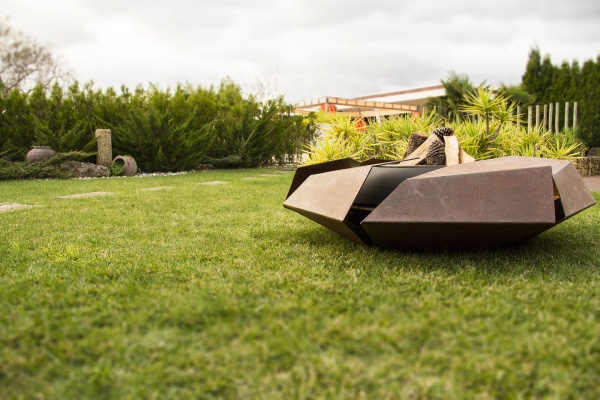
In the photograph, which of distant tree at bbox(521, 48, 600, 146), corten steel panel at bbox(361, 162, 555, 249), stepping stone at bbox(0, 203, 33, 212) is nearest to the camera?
corten steel panel at bbox(361, 162, 555, 249)

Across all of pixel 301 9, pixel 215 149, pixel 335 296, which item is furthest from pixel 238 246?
pixel 215 149

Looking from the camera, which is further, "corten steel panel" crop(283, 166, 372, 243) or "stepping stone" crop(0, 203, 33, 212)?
"stepping stone" crop(0, 203, 33, 212)

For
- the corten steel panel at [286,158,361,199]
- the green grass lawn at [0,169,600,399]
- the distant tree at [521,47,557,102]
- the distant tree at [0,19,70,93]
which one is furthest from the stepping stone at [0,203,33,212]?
the distant tree at [0,19,70,93]

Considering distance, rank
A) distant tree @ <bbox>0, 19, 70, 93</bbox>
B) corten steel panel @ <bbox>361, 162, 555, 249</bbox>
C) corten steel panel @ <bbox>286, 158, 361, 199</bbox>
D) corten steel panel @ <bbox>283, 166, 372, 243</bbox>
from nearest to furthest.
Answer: corten steel panel @ <bbox>361, 162, 555, 249</bbox>, corten steel panel @ <bbox>283, 166, 372, 243</bbox>, corten steel panel @ <bbox>286, 158, 361, 199</bbox>, distant tree @ <bbox>0, 19, 70, 93</bbox>

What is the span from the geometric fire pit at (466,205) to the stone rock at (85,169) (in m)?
8.94

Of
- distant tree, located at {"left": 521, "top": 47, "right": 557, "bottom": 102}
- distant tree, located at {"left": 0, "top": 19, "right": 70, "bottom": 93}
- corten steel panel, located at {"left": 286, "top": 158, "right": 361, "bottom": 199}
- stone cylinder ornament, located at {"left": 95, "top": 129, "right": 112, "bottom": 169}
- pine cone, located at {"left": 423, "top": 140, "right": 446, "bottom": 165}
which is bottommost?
corten steel panel, located at {"left": 286, "top": 158, "right": 361, "bottom": 199}

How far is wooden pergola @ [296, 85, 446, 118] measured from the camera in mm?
17391

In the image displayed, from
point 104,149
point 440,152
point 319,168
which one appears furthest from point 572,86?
point 104,149

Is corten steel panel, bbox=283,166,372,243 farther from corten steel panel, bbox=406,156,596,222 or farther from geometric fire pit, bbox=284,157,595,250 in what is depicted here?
corten steel panel, bbox=406,156,596,222

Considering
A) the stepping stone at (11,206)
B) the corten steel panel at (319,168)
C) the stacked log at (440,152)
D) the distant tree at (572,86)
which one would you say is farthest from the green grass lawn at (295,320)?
the distant tree at (572,86)

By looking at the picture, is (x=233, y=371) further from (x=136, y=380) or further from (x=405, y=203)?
(x=405, y=203)

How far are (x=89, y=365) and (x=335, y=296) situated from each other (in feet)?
3.18

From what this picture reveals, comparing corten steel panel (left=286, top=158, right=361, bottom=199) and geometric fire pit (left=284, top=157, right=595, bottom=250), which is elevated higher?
corten steel panel (left=286, top=158, right=361, bottom=199)

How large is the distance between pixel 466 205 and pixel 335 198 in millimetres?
714
